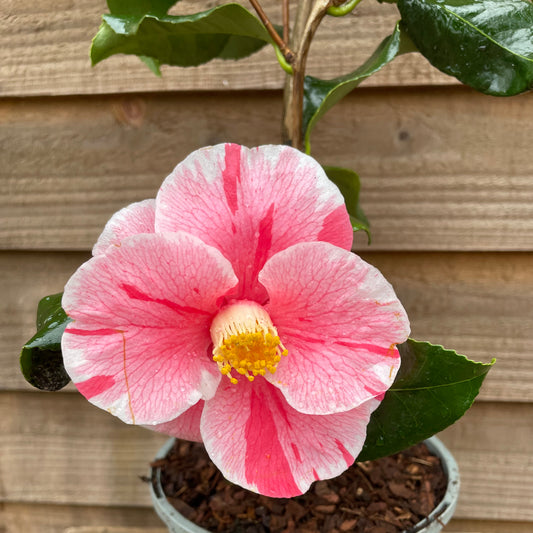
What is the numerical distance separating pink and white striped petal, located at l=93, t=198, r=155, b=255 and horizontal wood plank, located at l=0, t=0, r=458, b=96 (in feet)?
1.57

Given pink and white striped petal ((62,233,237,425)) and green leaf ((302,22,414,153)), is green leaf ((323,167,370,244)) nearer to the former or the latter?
green leaf ((302,22,414,153))

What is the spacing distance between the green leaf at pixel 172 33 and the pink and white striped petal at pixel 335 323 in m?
0.30

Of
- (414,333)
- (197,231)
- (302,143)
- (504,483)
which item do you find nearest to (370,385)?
(197,231)

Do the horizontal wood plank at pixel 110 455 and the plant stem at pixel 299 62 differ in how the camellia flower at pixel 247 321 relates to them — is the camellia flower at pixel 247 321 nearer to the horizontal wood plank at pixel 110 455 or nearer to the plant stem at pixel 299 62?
the plant stem at pixel 299 62

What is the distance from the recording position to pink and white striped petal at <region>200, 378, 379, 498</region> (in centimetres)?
45

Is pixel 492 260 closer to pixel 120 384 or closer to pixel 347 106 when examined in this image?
pixel 347 106

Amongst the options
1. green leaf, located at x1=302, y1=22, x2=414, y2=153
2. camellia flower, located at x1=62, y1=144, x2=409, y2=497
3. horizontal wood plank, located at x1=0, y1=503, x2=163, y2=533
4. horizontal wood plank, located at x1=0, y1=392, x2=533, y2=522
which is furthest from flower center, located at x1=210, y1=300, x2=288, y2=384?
horizontal wood plank, located at x1=0, y1=503, x2=163, y2=533

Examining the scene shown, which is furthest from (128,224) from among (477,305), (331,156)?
(477,305)

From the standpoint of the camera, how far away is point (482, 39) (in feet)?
1.63

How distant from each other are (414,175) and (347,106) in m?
0.17

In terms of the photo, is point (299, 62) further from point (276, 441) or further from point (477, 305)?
point (477, 305)

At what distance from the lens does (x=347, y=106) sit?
0.89m

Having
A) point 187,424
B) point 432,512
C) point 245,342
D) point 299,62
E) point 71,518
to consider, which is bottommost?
point 71,518

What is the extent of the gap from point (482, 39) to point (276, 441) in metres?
0.44
